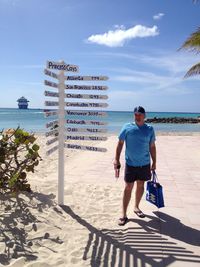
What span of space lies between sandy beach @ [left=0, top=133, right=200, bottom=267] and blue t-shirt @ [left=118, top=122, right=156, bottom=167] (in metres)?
0.90

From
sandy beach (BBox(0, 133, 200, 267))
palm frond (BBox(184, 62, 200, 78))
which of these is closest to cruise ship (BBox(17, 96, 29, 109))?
palm frond (BBox(184, 62, 200, 78))

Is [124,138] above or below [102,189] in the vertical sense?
above

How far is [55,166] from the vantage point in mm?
10703

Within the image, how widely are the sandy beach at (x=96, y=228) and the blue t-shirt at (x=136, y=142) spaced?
903mm

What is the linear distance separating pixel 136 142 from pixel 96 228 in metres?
1.31

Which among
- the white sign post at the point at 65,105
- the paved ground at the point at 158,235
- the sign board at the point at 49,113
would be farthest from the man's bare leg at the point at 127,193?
the sign board at the point at 49,113

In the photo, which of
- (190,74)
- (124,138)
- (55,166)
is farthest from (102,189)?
(190,74)

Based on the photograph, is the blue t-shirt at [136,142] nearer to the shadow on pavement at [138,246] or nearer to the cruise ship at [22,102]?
the shadow on pavement at [138,246]

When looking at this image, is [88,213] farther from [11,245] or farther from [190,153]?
[190,153]

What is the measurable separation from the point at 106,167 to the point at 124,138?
17.1 ft

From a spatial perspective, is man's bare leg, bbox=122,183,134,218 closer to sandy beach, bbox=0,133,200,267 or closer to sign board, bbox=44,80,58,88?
sandy beach, bbox=0,133,200,267

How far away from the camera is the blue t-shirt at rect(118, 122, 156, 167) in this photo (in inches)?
212

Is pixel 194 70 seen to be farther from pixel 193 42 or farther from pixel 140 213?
pixel 140 213

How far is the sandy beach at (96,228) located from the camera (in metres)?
4.29
